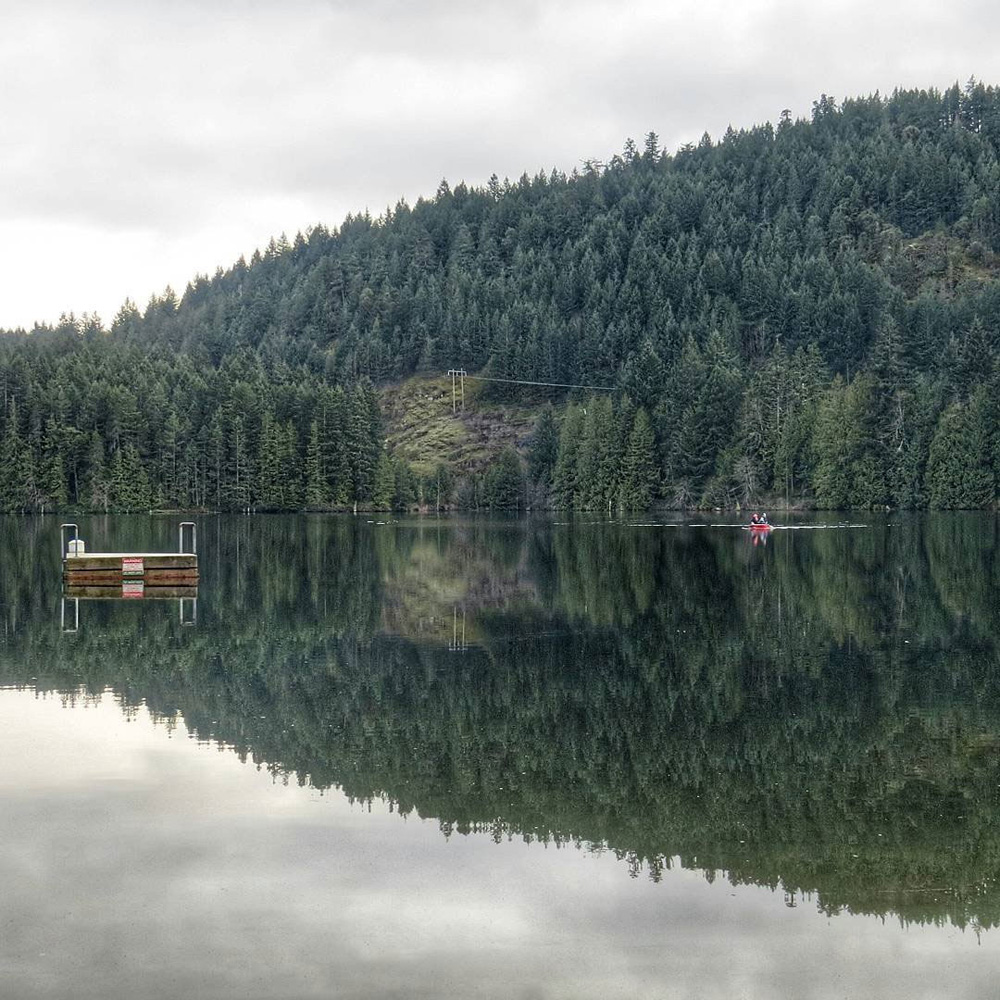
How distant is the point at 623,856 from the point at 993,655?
18.5 m

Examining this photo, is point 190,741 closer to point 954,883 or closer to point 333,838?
point 333,838

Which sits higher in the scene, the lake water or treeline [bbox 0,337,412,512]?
treeline [bbox 0,337,412,512]

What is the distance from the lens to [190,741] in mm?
23859

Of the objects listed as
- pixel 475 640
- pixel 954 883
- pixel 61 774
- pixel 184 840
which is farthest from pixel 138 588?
pixel 954 883

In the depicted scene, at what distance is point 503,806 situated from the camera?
63.7 ft

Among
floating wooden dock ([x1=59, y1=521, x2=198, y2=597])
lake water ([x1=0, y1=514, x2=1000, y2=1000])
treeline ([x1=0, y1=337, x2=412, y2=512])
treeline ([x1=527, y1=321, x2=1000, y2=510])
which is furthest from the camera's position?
treeline ([x1=0, y1=337, x2=412, y2=512])

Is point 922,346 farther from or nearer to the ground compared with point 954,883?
farther from the ground

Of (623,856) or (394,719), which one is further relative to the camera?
(394,719)

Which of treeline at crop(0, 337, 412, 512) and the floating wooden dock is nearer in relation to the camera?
the floating wooden dock

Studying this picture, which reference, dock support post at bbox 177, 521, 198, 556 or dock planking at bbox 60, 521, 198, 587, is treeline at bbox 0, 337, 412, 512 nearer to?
dock support post at bbox 177, 521, 198, 556

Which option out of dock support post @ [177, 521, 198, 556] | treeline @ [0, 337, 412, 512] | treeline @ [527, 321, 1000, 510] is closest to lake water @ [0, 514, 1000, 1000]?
dock support post @ [177, 521, 198, 556]

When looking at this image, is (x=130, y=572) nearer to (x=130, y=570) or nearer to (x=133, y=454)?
(x=130, y=570)

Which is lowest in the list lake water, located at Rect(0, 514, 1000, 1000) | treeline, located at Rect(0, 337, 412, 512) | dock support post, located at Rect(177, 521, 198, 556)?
lake water, located at Rect(0, 514, 1000, 1000)

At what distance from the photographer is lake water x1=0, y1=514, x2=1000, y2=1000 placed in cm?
1374
